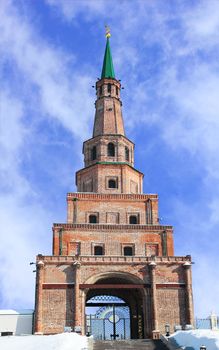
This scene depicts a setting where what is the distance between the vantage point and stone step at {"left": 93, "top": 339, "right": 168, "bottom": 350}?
28.1 m

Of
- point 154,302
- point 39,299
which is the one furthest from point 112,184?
point 39,299

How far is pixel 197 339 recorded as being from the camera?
23766mm

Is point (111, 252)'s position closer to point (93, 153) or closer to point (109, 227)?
point (109, 227)

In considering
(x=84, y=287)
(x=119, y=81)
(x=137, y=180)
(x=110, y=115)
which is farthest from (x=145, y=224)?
(x=119, y=81)

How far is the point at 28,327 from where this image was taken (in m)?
35.0

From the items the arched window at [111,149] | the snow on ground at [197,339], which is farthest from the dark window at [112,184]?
the snow on ground at [197,339]

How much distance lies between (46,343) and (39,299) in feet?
33.5

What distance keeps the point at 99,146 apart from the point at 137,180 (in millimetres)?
4450

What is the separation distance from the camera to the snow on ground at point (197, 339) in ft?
71.5

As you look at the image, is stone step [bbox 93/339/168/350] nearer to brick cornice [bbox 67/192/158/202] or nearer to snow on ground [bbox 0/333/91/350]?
snow on ground [bbox 0/333/91/350]

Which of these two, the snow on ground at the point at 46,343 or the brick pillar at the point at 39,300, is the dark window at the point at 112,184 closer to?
the brick pillar at the point at 39,300

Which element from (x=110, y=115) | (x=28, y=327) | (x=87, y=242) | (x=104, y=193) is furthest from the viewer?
(x=110, y=115)

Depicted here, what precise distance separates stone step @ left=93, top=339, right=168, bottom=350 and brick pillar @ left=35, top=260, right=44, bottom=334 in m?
5.83

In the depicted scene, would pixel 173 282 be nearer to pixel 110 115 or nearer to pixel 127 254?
pixel 127 254
